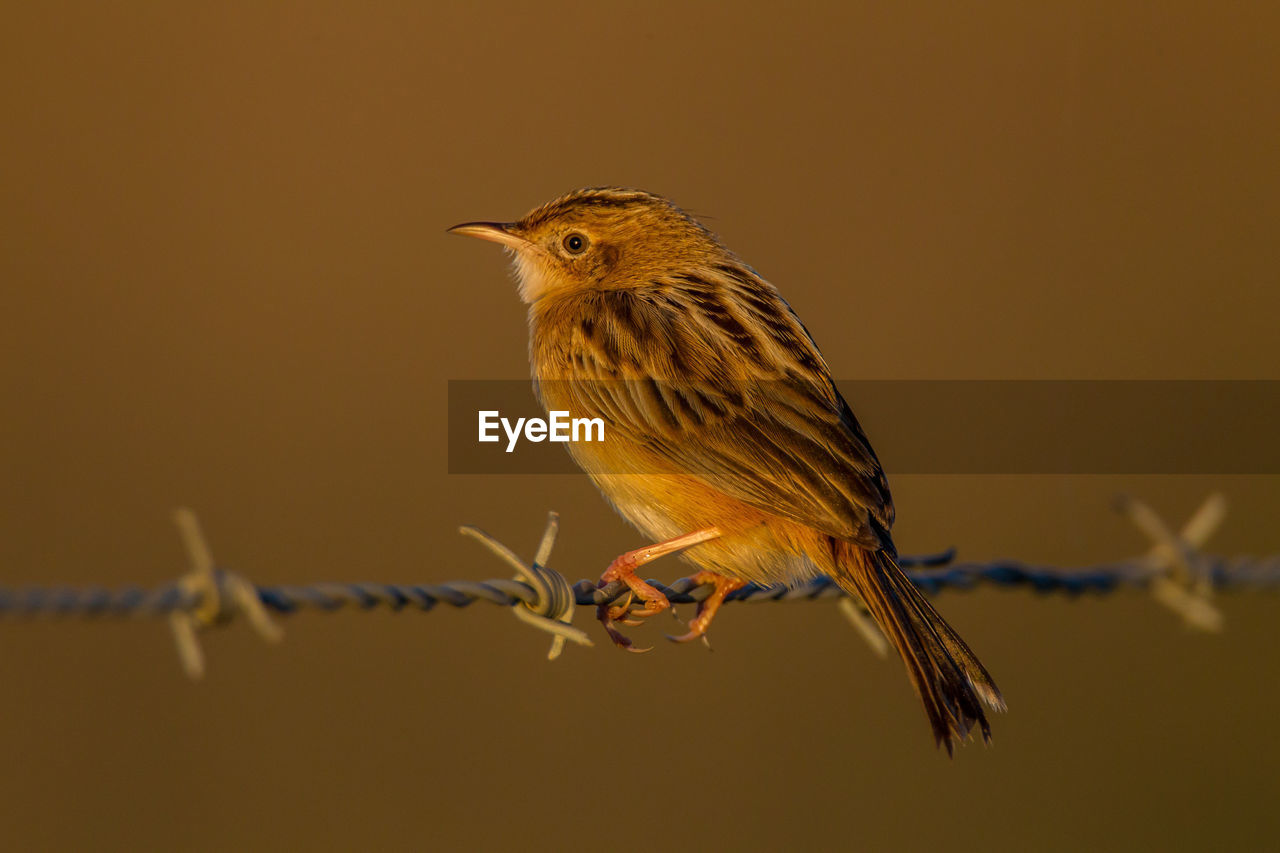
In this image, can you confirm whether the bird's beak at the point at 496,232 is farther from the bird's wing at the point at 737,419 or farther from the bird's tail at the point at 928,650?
the bird's tail at the point at 928,650

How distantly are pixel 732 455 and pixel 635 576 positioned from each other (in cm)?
54

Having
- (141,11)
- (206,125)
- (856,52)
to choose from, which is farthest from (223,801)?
(856,52)

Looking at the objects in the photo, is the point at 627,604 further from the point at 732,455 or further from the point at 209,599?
the point at 209,599

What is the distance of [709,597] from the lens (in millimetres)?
5270

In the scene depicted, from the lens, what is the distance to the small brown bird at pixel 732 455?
13.8 feet

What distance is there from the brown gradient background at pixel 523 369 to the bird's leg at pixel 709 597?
281 centimetres

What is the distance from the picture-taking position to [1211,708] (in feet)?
30.0

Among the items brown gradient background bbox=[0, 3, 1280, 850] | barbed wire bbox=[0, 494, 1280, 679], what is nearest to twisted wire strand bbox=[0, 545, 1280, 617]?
barbed wire bbox=[0, 494, 1280, 679]

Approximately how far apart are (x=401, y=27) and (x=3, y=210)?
429 cm

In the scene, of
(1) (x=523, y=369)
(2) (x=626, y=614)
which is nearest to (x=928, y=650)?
(2) (x=626, y=614)

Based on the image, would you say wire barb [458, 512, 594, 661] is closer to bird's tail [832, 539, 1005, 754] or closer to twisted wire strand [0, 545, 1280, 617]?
twisted wire strand [0, 545, 1280, 617]

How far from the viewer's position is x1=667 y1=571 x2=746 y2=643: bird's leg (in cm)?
514
